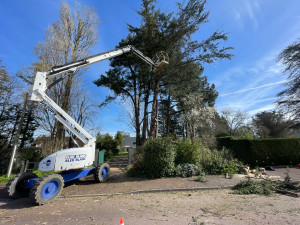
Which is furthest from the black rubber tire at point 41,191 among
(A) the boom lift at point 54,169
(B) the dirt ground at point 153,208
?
(B) the dirt ground at point 153,208

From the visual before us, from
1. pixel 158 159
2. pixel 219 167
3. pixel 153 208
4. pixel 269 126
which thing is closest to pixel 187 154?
pixel 219 167

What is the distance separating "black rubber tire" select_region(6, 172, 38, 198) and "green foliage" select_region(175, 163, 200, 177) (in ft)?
20.4

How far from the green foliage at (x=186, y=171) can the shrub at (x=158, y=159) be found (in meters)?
0.30

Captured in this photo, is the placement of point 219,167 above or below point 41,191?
above

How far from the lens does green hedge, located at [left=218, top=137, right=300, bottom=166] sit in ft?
41.5

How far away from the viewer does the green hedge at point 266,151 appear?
12641mm

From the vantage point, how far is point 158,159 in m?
7.79

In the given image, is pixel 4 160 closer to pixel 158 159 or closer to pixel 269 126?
pixel 158 159

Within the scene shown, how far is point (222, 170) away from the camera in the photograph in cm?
852

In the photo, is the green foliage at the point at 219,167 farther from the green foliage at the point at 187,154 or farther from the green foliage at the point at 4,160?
the green foliage at the point at 4,160

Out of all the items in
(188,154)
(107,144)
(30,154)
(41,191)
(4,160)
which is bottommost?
(41,191)

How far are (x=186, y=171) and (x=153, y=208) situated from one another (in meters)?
4.10

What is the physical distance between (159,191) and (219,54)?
10.5 m

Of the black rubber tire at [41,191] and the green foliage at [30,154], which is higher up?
the green foliage at [30,154]
